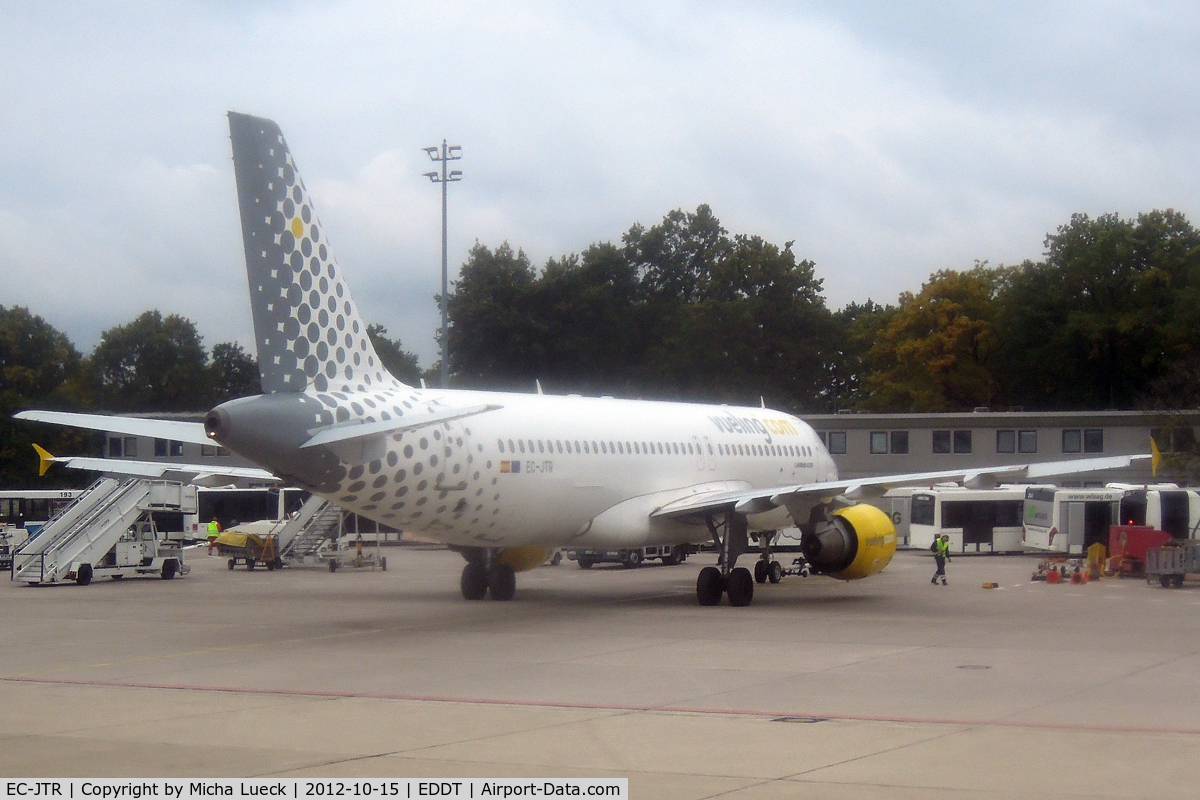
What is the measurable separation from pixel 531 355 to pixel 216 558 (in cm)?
2378

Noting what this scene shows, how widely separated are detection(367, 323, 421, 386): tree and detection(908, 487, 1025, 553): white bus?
Answer: 173 feet

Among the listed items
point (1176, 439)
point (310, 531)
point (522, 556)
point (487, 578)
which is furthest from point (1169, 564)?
point (310, 531)

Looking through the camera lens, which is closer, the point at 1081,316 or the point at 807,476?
the point at 807,476

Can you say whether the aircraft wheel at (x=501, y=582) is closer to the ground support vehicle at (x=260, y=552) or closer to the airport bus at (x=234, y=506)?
the ground support vehicle at (x=260, y=552)

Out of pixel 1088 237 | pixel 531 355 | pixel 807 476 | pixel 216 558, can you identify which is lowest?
pixel 216 558

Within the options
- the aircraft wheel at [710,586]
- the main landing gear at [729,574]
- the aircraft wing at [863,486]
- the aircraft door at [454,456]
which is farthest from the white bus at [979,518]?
the aircraft door at [454,456]

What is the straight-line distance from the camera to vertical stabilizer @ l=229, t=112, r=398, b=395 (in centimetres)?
1848

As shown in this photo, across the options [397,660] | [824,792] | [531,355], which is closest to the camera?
[824,792]

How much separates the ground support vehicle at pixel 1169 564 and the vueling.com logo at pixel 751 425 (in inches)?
332

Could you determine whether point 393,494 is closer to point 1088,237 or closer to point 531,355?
point 531,355

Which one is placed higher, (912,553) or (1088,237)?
(1088,237)

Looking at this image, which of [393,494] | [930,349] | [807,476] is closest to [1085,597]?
[807,476]

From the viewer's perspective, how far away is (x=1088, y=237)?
73500 millimetres

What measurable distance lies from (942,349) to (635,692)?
219ft
